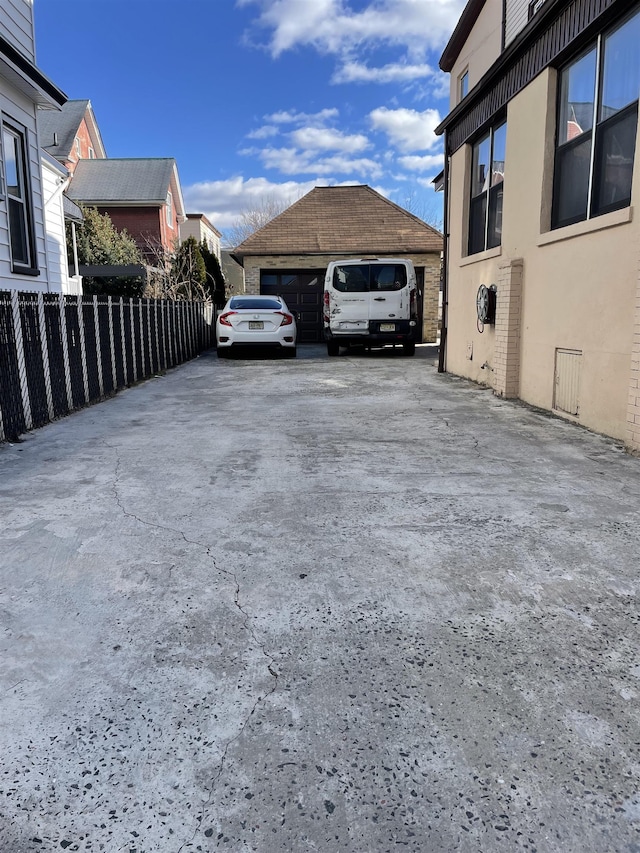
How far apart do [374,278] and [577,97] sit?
7.14 metres

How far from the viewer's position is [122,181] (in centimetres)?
2641

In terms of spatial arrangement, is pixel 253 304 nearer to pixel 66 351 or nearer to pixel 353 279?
pixel 353 279

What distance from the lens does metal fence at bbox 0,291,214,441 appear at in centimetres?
520

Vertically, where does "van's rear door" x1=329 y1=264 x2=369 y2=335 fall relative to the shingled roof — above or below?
below

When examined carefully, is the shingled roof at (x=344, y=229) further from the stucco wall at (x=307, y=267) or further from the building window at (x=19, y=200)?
the building window at (x=19, y=200)

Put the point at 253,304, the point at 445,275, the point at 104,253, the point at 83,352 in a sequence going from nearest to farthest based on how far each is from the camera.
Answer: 1. the point at 83,352
2. the point at 445,275
3. the point at 253,304
4. the point at 104,253

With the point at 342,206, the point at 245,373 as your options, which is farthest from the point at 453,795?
the point at 342,206

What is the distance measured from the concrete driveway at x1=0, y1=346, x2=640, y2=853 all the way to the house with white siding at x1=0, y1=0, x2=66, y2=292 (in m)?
4.62

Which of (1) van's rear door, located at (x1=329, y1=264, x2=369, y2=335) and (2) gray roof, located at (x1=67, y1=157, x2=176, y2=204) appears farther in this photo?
(2) gray roof, located at (x1=67, y1=157, x2=176, y2=204)

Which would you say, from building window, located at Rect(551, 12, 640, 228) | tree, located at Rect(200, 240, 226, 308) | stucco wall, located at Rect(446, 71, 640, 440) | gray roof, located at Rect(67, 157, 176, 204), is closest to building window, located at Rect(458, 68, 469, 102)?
stucco wall, located at Rect(446, 71, 640, 440)

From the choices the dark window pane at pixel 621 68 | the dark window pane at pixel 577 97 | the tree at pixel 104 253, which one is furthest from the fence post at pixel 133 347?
the tree at pixel 104 253

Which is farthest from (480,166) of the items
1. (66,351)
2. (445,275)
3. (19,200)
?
(66,351)

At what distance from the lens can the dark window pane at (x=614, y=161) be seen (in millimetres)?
5103

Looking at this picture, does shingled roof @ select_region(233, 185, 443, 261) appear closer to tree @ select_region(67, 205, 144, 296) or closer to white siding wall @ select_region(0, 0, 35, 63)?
tree @ select_region(67, 205, 144, 296)
